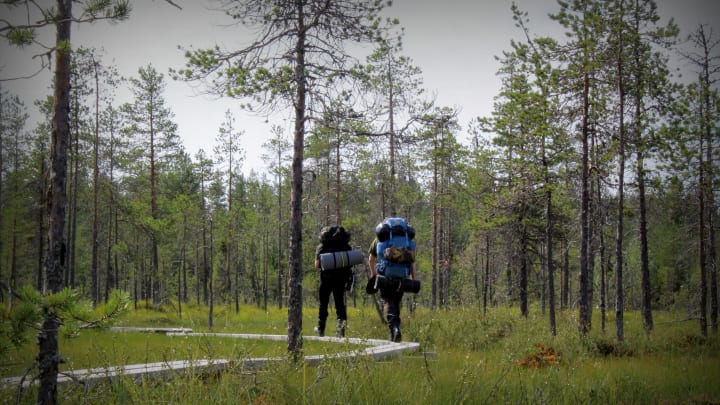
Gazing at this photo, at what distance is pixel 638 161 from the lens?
37.6 ft

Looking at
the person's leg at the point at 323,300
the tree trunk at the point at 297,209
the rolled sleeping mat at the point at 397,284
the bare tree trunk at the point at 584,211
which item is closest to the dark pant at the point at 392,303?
the rolled sleeping mat at the point at 397,284

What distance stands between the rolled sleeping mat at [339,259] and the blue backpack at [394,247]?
0.66 metres

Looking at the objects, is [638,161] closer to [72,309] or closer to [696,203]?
[696,203]

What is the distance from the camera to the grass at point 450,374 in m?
3.93

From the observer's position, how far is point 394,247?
863cm

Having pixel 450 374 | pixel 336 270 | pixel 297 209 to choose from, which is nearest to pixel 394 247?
pixel 336 270

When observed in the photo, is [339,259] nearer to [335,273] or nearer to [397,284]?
[335,273]

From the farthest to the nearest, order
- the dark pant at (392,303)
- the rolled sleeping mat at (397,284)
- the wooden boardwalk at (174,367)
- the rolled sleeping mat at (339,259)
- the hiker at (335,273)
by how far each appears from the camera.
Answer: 1. the hiker at (335,273)
2. the rolled sleeping mat at (339,259)
3. the dark pant at (392,303)
4. the rolled sleeping mat at (397,284)
5. the wooden boardwalk at (174,367)

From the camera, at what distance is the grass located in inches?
155

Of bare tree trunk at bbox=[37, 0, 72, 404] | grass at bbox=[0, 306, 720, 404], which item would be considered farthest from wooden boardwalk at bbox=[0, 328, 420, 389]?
bare tree trunk at bbox=[37, 0, 72, 404]

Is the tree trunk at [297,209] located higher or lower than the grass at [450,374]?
higher

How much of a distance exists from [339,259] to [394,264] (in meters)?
1.18

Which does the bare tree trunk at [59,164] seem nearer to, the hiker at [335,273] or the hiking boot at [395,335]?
the hiker at [335,273]

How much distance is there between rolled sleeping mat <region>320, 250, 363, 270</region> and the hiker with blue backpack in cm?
48
